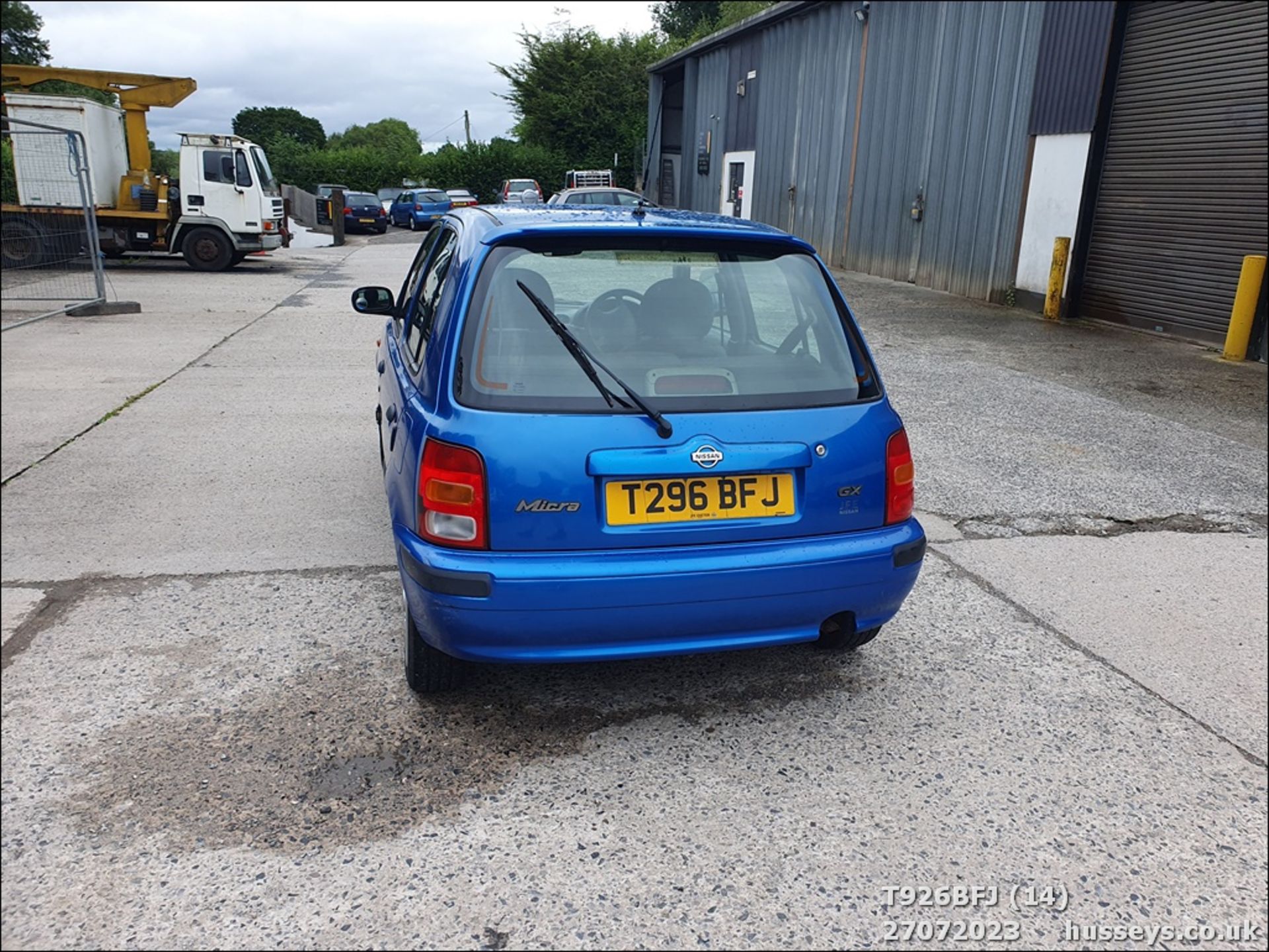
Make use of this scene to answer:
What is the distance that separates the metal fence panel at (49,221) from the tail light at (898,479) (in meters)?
5.38

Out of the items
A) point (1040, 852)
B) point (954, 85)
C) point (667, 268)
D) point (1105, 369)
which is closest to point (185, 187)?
point (954, 85)

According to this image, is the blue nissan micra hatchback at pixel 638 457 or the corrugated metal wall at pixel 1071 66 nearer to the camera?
the blue nissan micra hatchback at pixel 638 457

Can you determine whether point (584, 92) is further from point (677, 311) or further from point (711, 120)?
point (677, 311)

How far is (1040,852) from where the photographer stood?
2.35m

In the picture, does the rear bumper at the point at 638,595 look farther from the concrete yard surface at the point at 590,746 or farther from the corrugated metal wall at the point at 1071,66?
the corrugated metal wall at the point at 1071,66

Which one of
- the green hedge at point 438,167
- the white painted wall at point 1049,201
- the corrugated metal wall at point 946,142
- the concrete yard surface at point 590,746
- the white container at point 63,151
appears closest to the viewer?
the concrete yard surface at point 590,746

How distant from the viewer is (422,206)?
109 feet

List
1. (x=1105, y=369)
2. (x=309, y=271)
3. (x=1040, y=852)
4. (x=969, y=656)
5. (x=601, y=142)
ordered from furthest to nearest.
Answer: (x=601, y=142), (x=309, y=271), (x=1105, y=369), (x=969, y=656), (x=1040, y=852)

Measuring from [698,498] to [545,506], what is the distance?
0.43 metres

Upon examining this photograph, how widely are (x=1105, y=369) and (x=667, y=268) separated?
24.5 ft

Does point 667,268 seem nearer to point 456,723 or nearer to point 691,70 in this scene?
point 456,723

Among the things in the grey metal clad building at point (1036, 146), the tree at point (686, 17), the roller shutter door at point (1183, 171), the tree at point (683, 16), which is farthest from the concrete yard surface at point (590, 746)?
the tree at point (683, 16)

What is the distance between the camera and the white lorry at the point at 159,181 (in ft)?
51.5

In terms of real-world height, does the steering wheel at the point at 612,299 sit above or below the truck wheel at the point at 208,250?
above
